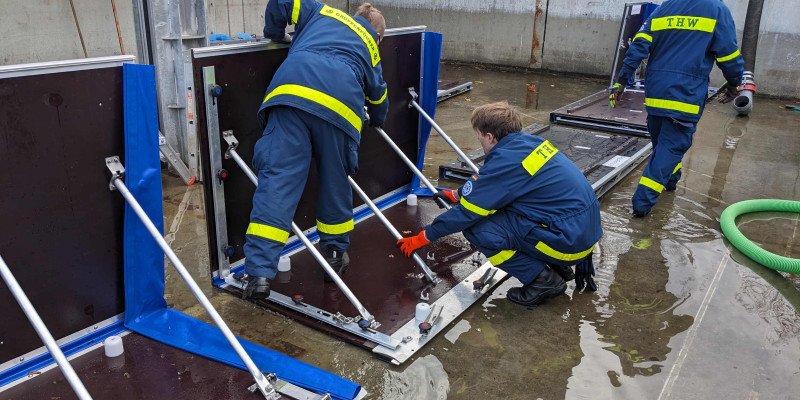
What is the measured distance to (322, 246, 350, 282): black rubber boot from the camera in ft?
11.1

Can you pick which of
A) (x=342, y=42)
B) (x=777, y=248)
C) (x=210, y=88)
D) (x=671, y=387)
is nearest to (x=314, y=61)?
(x=342, y=42)

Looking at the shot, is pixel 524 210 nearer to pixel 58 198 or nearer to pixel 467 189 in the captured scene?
pixel 467 189

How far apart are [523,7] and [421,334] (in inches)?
330

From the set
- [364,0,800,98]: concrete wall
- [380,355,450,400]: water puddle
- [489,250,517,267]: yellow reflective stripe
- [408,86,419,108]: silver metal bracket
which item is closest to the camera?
[380,355,450,400]: water puddle

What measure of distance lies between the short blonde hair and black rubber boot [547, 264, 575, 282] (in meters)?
0.74

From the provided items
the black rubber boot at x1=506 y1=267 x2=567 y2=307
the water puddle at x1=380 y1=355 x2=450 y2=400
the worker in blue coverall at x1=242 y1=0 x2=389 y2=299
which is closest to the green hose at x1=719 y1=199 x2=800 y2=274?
the black rubber boot at x1=506 y1=267 x2=567 y2=307

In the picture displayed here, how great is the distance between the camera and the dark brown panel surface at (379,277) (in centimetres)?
314

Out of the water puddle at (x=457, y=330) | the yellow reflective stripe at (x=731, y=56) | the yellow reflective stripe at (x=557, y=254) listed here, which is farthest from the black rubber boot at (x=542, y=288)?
the yellow reflective stripe at (x=731, y=56)

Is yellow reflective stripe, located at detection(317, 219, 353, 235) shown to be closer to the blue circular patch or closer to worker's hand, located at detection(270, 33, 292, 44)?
the blue circular patch

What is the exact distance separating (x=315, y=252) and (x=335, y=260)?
44 cm

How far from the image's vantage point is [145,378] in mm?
2537

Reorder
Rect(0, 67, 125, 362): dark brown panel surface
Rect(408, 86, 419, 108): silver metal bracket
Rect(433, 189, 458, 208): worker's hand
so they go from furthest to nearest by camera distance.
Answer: Rect(408, 86, 419, 108): silver metal bracket → Rect(433, 189, 458, 208): worker's hand → Rect(0, 67, 125, 362): dark brown panel surface

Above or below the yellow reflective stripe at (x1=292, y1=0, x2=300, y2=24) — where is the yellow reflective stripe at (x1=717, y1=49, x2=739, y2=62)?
below

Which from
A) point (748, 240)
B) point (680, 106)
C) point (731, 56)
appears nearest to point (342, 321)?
point (748, 240)
